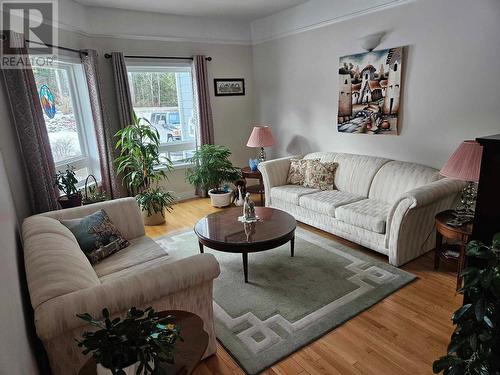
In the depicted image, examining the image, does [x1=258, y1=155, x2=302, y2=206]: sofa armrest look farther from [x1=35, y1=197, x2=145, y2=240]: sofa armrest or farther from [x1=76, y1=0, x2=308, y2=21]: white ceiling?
[x1=76, y1=0, x2=308, y2=21]: white ceiling

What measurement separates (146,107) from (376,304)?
13.2 feet

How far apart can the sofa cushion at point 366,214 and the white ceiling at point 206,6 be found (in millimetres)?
2774

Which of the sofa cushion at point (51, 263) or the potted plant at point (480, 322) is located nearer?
the potted plant at point (480, 322)

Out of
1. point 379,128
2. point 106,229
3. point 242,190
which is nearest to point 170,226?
point 242,190

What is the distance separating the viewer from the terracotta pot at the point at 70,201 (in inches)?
122

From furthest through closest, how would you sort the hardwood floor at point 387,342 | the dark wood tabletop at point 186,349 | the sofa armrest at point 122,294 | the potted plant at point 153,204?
1. the potted plant at point 153,204
2. the hardwood floor at point 387,342
3. the sofa armrest at point 122,294
4. the dark wood tabletop at point 186,349

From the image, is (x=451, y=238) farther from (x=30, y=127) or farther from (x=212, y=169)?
(x=30, y=127)

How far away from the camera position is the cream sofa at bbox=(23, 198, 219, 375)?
53.7 inches

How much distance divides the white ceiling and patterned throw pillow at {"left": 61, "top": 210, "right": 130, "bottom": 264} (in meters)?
2.81

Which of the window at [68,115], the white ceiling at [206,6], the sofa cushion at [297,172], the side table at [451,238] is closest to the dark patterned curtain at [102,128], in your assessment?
the window at [68,115]

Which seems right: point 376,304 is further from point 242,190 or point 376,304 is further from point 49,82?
point 49,82

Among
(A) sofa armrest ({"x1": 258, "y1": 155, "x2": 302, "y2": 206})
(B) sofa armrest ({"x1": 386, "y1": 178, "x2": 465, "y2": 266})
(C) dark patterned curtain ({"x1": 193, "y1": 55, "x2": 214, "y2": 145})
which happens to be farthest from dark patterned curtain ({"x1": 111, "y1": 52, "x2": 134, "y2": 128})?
(B) sofa armrest ({"x1": 386, "y1": 178, "x2": 465, "y2": 266})

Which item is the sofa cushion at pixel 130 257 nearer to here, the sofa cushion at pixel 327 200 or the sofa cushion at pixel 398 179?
A: the sofa cushion at pixel 327 200

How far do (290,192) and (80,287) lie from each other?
9.07ft
